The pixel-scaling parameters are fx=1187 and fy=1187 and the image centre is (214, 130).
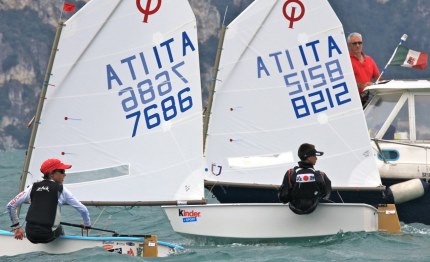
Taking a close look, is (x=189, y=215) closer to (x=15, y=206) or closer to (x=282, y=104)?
(x=282, y=104)

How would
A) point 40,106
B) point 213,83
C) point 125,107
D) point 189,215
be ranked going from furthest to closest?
point 213,83
point 125,107
point 189,215
point 40,106

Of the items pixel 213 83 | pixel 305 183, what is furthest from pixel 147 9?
pixel 305 183

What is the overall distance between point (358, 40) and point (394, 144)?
2.47 metres

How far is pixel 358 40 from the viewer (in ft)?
81.3

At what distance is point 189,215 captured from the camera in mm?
21094

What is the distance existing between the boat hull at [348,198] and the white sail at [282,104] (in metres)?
0.18

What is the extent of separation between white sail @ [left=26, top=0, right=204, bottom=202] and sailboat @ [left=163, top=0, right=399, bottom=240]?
1.37m

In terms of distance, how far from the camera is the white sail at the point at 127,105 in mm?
20984

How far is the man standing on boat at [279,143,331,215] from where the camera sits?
2006cm

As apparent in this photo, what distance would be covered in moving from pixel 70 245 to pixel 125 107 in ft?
12.5

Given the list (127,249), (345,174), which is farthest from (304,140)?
(127,249)

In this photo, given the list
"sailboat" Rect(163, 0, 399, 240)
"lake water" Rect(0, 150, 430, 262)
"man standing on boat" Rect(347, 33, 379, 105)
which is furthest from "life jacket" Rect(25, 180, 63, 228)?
"man standing on boat" Rect(347, 33, 379, 105)

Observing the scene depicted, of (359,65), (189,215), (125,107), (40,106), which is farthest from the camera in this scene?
(359,65)

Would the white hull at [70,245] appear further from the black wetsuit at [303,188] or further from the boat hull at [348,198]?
the boat hull at [348,198]
